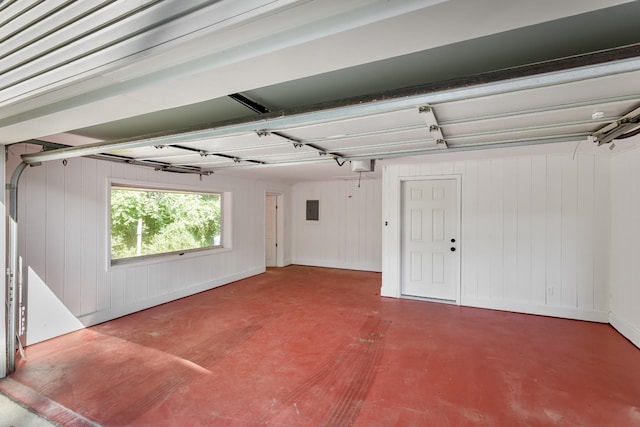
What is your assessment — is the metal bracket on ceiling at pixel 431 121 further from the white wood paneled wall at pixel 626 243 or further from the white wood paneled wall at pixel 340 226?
the white wood paneled wall at pixel 340 226

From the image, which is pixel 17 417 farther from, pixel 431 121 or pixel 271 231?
pixel 271 231

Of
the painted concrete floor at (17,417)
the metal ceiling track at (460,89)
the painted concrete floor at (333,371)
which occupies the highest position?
the metal ceiling track at (460,89)

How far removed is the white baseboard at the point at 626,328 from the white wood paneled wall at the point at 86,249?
19.2 feet

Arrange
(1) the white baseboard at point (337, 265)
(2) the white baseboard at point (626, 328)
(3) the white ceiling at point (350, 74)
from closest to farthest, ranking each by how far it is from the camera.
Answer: (3) the white ceiling at point (350, 74) → (2) the white baseboard at point (626, 328) → (1) the white baseboard at point (337, 265)

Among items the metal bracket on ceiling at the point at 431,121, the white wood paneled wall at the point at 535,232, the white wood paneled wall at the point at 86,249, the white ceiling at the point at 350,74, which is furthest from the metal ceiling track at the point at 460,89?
the white wood paneled wall at the point at 535,232

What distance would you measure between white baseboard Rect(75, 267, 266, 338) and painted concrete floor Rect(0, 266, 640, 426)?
0.12 meters

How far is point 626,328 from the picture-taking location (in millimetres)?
3188

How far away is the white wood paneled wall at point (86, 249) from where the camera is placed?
10.1ft

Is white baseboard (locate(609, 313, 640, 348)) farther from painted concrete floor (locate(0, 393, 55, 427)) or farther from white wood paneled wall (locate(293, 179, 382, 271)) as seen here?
painted concrete floor (locate(0, 393, 55, 427))

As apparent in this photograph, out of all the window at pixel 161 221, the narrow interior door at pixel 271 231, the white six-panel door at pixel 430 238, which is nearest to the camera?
the window at pixel 161 221

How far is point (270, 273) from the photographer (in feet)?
21.6

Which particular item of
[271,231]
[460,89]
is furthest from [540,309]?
[271,231]

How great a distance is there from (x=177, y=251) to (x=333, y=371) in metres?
3.52

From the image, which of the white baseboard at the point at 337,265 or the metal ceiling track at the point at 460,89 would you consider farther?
the white baseboard at the point at 337,265
